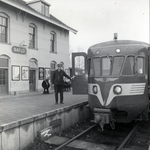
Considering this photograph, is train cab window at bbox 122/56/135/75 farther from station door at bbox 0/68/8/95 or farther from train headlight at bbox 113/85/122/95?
station door at bbox 0/68/8/95

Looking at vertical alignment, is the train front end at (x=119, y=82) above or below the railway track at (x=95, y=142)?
above

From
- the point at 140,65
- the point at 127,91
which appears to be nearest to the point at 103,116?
the point at 127,91

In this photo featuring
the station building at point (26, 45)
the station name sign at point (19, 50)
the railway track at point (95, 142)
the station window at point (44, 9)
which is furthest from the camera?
the station window at point (44, 9)

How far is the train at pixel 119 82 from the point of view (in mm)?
5988

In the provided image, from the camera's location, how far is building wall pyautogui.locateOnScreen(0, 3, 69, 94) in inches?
564

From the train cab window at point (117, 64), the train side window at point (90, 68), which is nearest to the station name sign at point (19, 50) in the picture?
the train side window at point (90, 68)

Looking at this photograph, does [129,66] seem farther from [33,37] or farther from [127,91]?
[33,37]

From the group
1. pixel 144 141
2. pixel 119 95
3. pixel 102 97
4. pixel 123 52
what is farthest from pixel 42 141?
pixel 123 52

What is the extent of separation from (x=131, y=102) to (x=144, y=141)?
1331 millimetres

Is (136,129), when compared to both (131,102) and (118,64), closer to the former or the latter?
(131,102)

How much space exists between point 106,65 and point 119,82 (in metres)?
0.77

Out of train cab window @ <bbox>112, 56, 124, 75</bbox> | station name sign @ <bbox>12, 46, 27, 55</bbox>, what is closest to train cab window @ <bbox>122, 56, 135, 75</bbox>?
train cab window @ <bbox>112, 56, 124, 75</bbox>

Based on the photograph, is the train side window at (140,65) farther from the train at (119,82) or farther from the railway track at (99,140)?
the railway track at (99,140)

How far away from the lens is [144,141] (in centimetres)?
605
